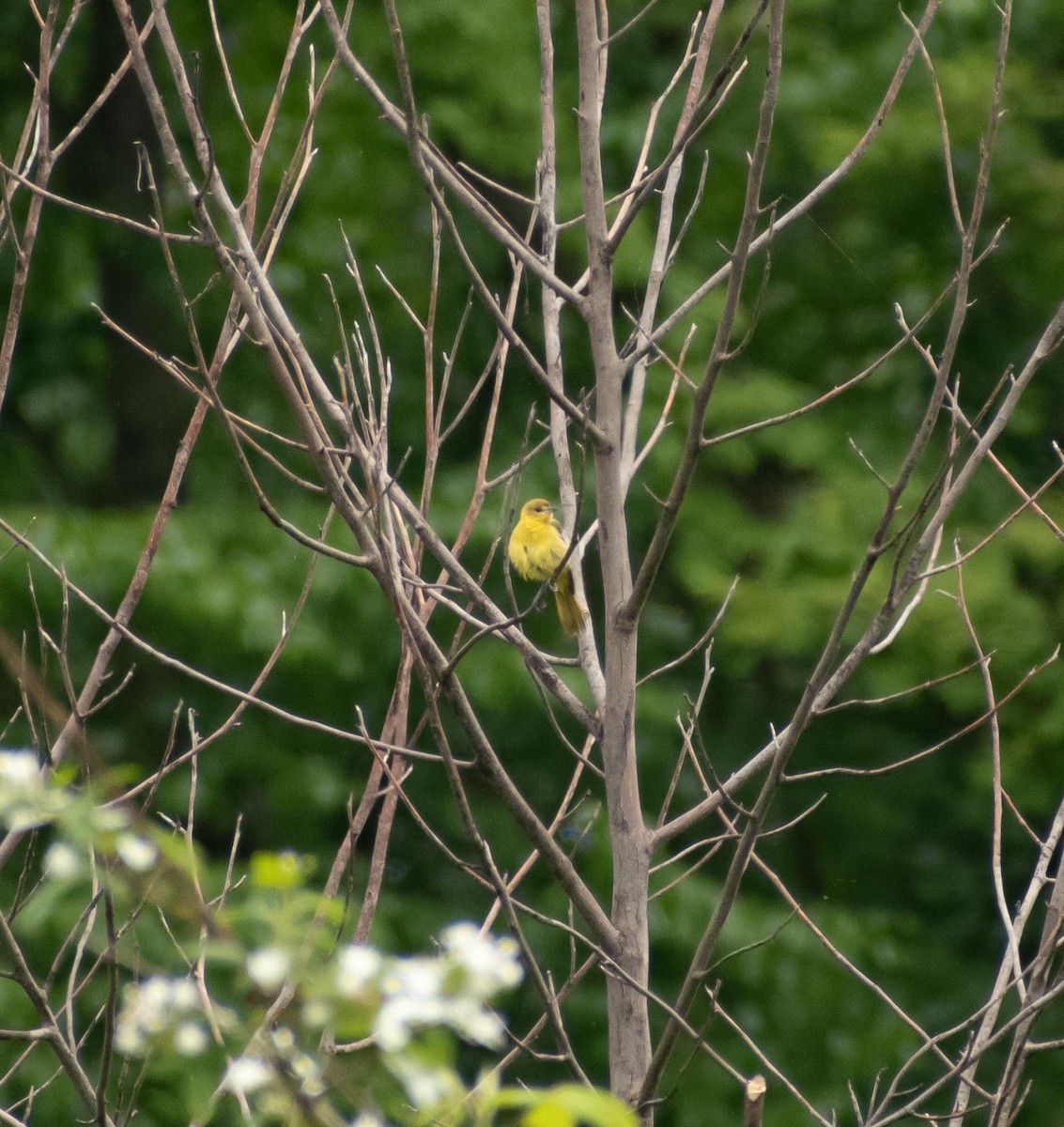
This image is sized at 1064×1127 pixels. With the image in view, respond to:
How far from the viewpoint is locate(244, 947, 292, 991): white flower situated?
1035 millimetres

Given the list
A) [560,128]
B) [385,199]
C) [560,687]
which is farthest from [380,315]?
[560,687]

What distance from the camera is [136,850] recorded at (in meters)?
1.15

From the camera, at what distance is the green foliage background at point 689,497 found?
21.4 feet

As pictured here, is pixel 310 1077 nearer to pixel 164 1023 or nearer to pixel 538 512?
pixel 164 1023

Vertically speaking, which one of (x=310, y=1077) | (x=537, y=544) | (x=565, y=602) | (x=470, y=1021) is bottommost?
(x=537, y=544)

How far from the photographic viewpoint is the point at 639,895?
218cm

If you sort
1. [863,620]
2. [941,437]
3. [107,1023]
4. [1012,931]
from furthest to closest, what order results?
[941,437]
[863,620]
[1012,931]
[107,1023]

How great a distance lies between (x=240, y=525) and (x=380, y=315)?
1.48 meters

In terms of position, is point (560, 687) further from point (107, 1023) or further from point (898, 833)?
point (898, 833)

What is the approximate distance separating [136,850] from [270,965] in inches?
6.8

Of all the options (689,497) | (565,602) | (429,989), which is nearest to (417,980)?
(429,989)

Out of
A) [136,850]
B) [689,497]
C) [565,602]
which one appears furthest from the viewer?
[689,497]

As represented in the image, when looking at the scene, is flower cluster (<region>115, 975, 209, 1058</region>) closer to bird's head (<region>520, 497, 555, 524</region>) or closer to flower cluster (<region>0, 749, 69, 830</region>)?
flower cluster (<region>0, 749, 69, 830</region>)

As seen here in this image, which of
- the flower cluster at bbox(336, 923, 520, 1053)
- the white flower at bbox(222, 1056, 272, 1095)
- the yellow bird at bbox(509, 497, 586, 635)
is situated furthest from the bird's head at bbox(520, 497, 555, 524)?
the flower cluster at bbox(336, 923, 520, 1053)
